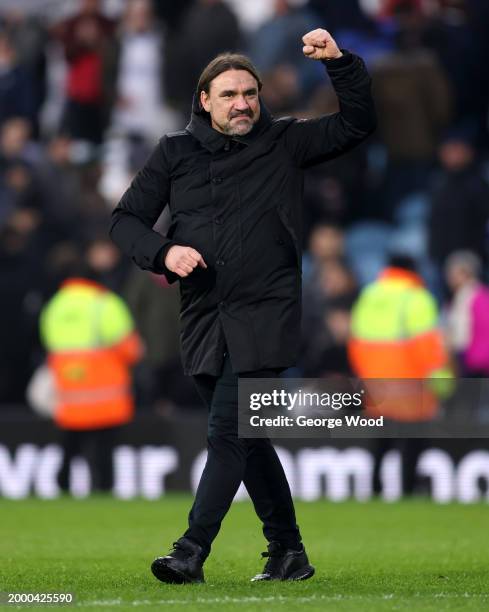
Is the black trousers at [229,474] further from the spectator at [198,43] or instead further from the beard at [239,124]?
the spectator at [198,43]

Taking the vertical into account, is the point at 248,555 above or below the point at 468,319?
below

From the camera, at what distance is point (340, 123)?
700cm

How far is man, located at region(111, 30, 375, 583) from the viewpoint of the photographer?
6.86m

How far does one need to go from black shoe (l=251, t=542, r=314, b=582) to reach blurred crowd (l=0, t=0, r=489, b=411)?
24.7 ft

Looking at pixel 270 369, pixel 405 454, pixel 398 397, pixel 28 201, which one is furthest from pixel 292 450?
pixel 270 369

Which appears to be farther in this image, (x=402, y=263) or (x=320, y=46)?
(x=402, y=263)

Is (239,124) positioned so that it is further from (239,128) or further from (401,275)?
(401,275)

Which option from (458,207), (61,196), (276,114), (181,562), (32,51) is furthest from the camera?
(32,51)

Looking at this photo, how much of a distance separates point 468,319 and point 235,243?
7.94 meters

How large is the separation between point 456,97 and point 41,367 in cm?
505

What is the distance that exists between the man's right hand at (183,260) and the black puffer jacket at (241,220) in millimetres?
57

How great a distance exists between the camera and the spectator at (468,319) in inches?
573

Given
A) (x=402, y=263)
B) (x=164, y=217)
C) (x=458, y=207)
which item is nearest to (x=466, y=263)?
(x=402, y=263)

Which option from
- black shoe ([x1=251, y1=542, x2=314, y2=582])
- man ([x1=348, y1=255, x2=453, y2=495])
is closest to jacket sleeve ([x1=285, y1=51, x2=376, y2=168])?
black shoe ([x1=251, y1=542, x2=314, y2=582])
